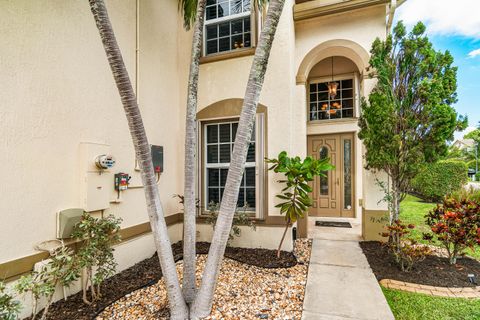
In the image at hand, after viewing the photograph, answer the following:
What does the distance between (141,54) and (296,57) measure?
3612mm

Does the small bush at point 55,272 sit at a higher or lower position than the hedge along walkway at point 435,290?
higher

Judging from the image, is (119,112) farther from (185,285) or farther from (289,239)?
(289,239)

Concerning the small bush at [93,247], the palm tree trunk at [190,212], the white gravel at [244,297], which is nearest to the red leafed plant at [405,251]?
the white gravel at [244,297]

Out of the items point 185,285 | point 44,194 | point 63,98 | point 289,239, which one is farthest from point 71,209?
point 289,239

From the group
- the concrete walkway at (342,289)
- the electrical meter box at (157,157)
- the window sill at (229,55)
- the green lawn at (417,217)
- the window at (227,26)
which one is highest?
the window at (227,26)

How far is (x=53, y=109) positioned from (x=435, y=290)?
583 centimetres

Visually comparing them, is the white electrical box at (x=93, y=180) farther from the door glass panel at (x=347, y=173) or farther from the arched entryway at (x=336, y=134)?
the door glass panel at (x=347, y=173)

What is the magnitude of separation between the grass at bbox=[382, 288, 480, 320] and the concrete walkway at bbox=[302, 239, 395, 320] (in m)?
0.18

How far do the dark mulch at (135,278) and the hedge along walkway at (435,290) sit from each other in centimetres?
151

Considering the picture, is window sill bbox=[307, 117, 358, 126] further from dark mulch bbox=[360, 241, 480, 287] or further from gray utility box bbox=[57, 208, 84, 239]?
gray utility box bbox=[57, 208, 84, 239]

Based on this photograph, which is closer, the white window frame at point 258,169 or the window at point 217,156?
the white window frame at point 258,169

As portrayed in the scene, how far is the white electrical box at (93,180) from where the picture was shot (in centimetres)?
330

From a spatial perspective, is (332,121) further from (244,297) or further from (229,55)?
(244,297)

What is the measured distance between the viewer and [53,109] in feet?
9.84
